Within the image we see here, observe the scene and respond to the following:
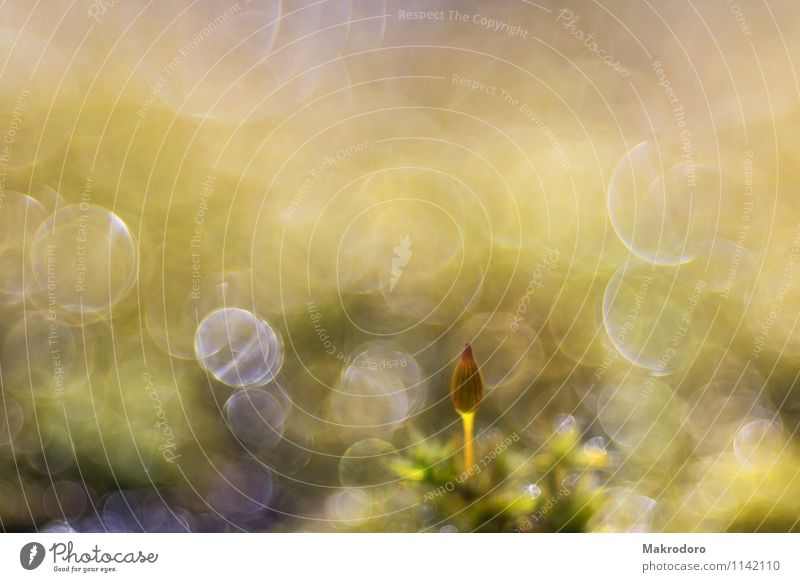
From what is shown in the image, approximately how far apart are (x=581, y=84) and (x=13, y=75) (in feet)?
2.28

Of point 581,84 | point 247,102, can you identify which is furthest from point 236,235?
point 581,84

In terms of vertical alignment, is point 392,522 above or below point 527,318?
below

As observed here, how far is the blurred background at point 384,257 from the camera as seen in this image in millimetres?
669

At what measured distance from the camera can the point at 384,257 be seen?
688 millimetres
